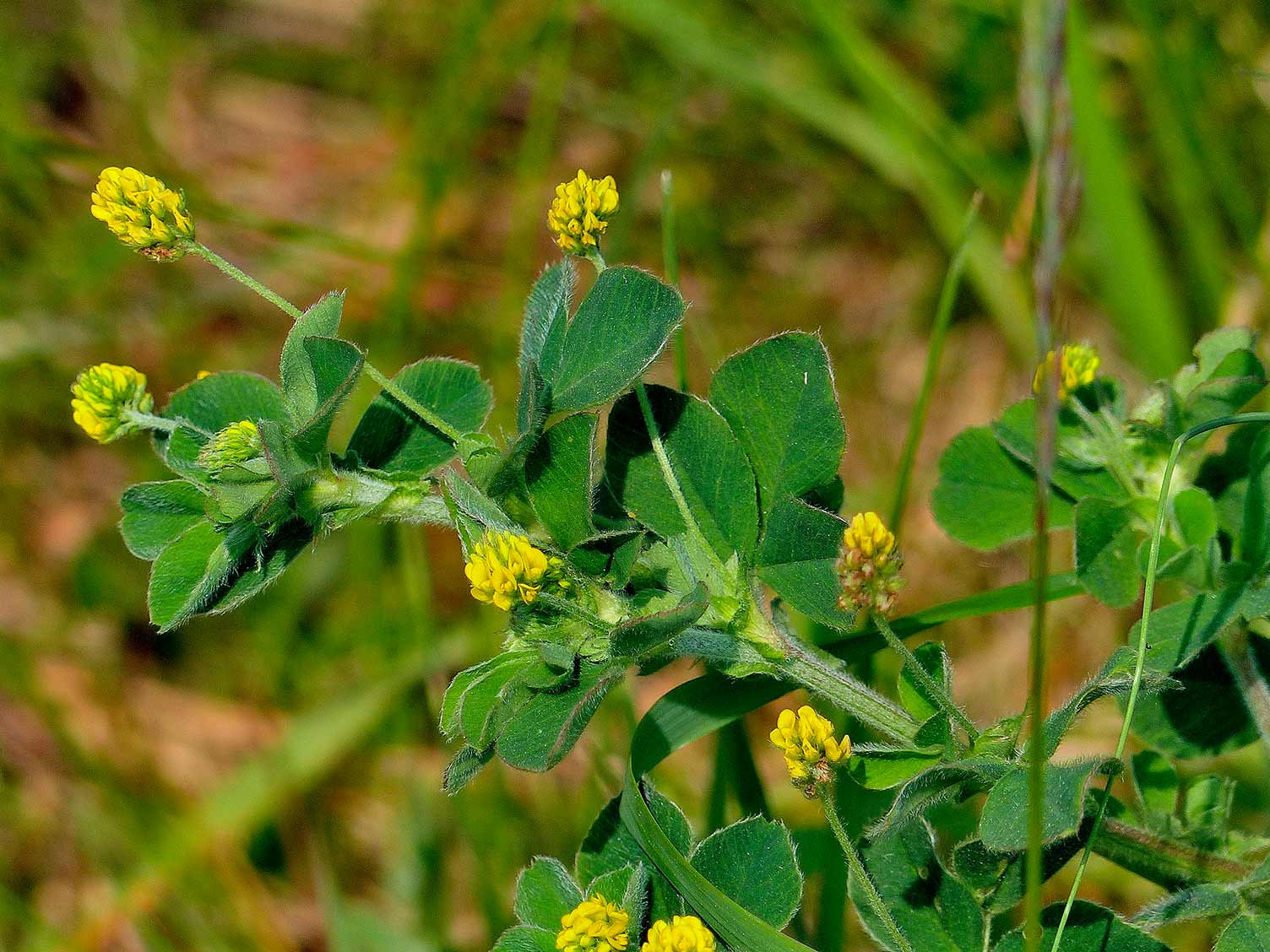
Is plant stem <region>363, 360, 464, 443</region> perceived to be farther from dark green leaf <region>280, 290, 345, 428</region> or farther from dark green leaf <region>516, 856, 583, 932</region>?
dark green leaf <region>516, 856, 583, 932</region>

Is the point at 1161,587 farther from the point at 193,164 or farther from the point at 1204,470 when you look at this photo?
the point at 193,164

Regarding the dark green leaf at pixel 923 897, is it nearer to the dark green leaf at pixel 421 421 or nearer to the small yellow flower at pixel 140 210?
the dark green leaf at pixel 421 421

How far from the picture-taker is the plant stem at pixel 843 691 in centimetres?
136

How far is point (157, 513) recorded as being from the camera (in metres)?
1.51

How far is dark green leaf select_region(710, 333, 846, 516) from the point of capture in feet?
4.65

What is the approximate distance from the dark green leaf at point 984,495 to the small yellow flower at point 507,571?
2.36 ft

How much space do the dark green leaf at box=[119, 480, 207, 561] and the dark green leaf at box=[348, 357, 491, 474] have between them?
205 mm

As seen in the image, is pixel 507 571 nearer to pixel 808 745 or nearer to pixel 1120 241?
pixel 808 745

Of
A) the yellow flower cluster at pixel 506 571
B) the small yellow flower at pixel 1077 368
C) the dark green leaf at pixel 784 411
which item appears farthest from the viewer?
the small yellow flower at pixel 1077 368

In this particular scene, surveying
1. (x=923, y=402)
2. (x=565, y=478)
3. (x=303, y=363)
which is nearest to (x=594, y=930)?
(x=565, y=478)

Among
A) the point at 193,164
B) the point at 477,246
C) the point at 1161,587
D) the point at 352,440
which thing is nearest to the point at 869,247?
the point at 477,246

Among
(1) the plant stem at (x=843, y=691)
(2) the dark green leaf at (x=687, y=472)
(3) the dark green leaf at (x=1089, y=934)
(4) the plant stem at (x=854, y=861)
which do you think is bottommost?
(3) the dark green leaf at (x=1089, y=934)

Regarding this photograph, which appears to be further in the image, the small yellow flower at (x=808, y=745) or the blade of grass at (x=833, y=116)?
the blade of grass at (x=833, y=116)

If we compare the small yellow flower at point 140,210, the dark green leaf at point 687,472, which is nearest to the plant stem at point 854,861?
the dark green leaf at point 687,472
